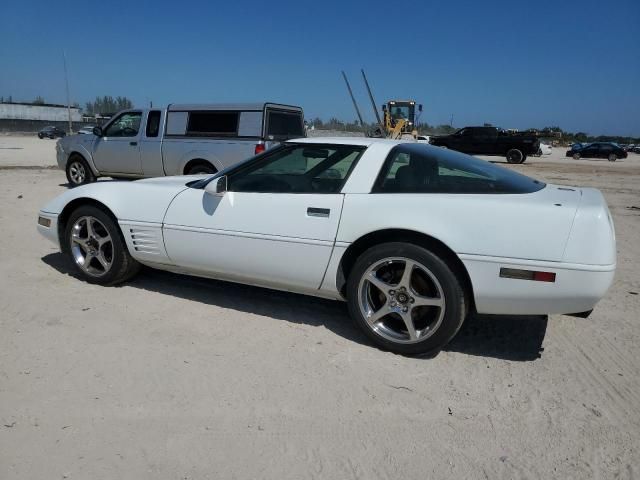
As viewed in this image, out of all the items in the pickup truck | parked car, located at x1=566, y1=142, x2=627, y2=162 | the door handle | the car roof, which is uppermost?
the car roof

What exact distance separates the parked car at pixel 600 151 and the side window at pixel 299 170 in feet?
118

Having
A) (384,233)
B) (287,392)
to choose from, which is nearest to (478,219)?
(384,233)

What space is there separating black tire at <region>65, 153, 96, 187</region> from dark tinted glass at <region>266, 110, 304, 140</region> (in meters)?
4.34

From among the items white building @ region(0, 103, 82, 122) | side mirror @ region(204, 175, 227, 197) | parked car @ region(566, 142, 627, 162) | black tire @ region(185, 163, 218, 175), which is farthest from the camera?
white building @ region(0, 103, 82, 122)

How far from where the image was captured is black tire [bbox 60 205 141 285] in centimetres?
401

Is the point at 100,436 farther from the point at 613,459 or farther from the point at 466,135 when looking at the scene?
the point at 466,135

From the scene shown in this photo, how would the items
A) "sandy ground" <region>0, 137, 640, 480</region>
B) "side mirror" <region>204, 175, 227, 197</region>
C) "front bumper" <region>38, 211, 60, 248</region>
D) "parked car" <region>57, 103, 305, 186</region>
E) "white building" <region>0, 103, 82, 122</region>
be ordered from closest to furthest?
"sandy ground" <region>0, 137, 640, 480</region> → "side mirror" <region>204, 175, 227, 197</region> → "front bumper" <region>38, 211, 60, 248</region> → "parked car" <region>57, 103, 305, 186</region> → "white building" <region>0, 103, 82, 122</region>

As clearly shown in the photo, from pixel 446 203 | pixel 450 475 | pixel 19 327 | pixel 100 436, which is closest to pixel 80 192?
pixel 19 327

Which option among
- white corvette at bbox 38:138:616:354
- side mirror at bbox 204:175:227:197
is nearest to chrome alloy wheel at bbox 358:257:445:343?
white corvette at bbox 38:138:616:354

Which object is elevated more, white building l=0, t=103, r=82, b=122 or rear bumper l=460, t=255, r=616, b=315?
rear bumper l=460, t=255, r=616, b=315

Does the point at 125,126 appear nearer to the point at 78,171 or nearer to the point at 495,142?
the point at 78,171

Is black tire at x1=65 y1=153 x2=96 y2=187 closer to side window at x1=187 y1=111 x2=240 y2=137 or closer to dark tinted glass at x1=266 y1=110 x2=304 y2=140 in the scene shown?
side window at x1=187 y1=111 x2=240 y2=137

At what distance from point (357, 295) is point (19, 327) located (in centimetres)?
224

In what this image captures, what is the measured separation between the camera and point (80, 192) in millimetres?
4176
